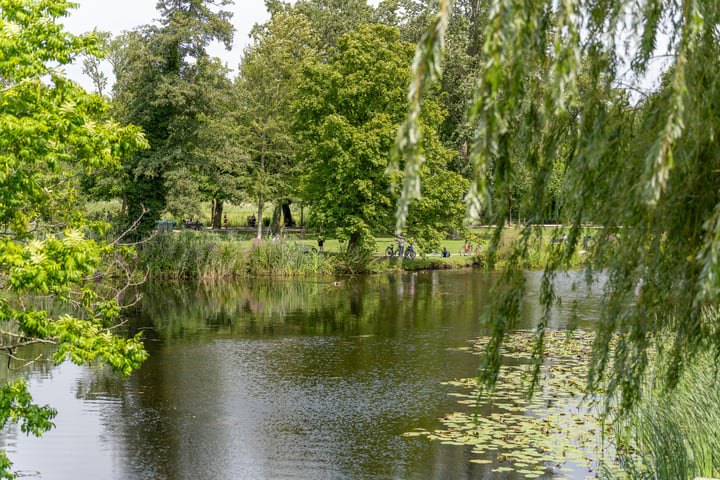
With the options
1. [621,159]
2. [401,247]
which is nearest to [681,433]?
[621,159]

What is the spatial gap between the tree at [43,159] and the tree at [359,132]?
A: 26758 millimetres

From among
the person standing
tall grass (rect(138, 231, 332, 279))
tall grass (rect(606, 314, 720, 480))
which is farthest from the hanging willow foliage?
the person standing

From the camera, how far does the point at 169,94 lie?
36656mm

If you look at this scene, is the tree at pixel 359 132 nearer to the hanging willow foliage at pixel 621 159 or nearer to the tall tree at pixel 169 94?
the tall tree at pixel 169 94

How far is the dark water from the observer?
10459 mm

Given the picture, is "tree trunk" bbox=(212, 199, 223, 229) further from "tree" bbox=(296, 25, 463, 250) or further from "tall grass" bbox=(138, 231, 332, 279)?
"tall grass" bbox=(138, 231, 332, 279)

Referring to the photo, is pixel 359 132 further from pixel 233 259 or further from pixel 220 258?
pixel 220 258

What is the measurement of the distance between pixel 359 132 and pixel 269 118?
1026cm

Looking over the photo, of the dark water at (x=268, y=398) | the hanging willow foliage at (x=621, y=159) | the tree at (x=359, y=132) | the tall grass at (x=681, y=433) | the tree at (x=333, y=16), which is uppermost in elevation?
the tree at (x=333, y=16)

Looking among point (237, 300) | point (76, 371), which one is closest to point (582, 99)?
point (76, 371)

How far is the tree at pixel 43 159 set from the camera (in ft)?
26.9

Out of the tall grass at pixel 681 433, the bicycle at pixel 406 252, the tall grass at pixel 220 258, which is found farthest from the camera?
the bicycle at pixel 406 252

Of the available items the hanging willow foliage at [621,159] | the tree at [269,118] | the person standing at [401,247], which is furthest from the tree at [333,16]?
the hanging willow foliage at [621,159]

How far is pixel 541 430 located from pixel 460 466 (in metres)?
1.91
